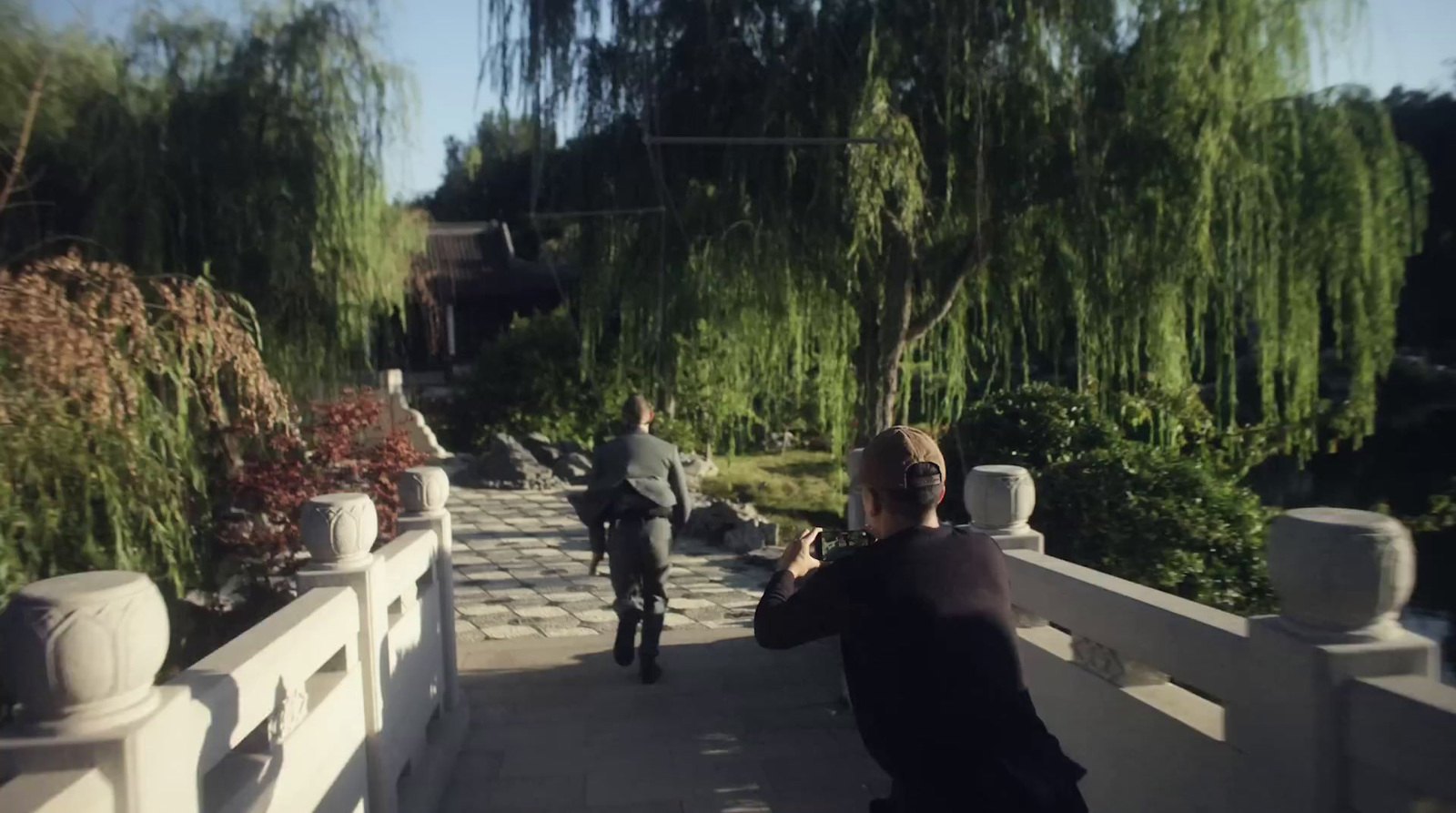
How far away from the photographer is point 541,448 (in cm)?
1492

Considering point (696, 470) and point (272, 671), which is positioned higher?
point (272, 671)

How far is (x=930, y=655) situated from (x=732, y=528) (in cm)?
772

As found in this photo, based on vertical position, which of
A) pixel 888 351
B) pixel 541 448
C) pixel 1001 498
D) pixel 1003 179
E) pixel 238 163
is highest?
pixel 238 163

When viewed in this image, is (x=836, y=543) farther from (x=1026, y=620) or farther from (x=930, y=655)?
(x=1026, y=620)

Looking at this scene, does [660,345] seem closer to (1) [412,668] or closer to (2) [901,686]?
(1) [412,668]

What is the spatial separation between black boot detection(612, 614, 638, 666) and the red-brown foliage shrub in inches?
57.4

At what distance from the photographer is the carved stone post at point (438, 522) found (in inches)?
184

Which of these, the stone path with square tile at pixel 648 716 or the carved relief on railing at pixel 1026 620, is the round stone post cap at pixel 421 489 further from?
the carved relief on railing at pixel 1026 620

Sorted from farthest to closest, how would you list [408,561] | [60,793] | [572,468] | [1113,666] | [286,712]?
1. [572,468]
2. [408,561]
3. [1113,666]
4. [286,712]
5. [60,793]

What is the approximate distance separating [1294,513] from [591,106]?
554 cm

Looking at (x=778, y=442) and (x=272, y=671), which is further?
(x=778, y=442)

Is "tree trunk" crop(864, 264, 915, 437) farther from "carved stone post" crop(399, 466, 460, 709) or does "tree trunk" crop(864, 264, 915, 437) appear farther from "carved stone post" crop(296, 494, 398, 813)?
"carved stone post" crop(296, 494, 398, 813)

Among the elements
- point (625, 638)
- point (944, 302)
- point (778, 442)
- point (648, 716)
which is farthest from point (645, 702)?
point (778, 442)

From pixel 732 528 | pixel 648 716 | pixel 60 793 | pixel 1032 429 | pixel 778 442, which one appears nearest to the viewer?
Result: pixel 60 793
